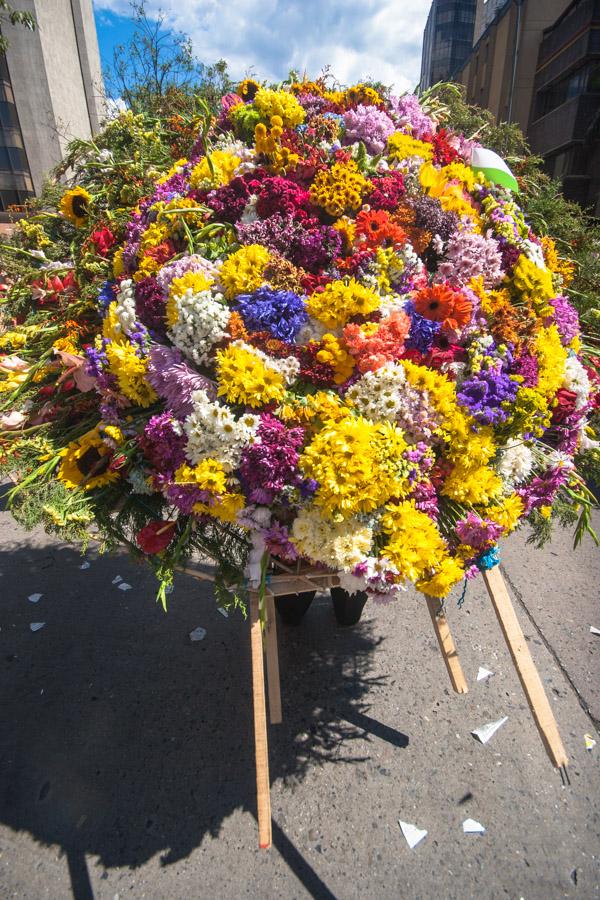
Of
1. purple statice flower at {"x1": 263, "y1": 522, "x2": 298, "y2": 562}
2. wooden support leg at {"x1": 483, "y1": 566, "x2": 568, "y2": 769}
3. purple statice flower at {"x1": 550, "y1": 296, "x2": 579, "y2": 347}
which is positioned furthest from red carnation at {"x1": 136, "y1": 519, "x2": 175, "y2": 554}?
purple statice flower at {"x1": 550, "y1": 296, "x2": 579, "y2": 347}

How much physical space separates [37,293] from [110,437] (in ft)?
3.06

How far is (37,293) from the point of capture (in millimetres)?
2062

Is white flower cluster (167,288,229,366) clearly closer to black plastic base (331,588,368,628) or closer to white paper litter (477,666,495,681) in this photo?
black plastic base (331,588,368,628)

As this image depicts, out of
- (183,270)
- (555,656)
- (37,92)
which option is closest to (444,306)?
(183,270)

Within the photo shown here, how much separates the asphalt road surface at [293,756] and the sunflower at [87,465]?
1448mm

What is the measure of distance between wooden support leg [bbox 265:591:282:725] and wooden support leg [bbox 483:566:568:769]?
94 centimetres

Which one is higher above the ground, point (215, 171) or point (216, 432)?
point (215, 171)

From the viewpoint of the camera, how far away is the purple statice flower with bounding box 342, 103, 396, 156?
1899mm

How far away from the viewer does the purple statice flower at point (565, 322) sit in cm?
180

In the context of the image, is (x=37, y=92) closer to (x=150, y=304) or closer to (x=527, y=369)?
(x=150, y=304)

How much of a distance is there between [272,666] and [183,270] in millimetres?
1782

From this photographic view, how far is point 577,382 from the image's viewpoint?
1717mm

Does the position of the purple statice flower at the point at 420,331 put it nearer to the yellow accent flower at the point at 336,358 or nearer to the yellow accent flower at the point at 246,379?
the yellow accent flower at the point at 336,358

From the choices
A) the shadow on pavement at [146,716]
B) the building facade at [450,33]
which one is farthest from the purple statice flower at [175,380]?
the building facade at [450,33]
